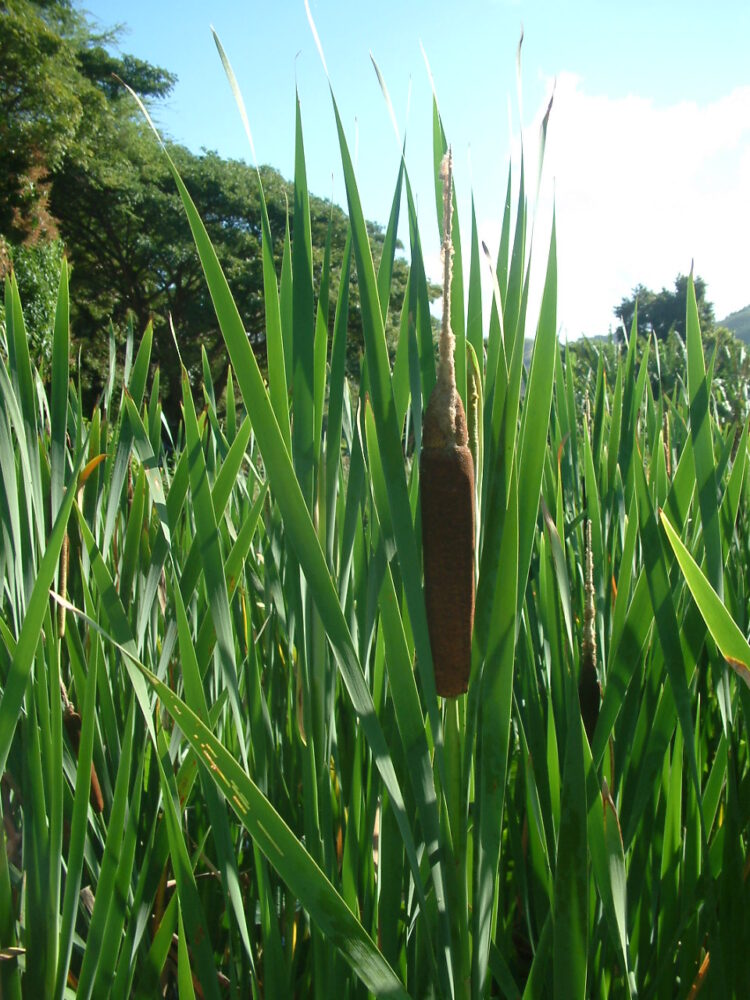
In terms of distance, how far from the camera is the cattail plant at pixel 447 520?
0.34 metres

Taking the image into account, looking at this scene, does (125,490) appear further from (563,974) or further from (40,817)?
(563,974)

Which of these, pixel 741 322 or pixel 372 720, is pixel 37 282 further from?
pixel 741 322

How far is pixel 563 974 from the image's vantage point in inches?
15.2

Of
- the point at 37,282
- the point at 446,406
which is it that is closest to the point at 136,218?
the point at 37,282

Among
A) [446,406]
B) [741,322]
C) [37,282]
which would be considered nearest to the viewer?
[446,406]

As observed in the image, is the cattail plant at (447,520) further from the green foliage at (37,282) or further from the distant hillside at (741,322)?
the distant hillside at (741,322)

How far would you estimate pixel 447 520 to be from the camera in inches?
13.5

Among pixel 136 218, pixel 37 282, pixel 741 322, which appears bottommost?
pixel 37 282

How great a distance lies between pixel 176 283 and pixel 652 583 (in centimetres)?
1887

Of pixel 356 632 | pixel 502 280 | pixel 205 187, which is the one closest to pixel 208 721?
pixel 356 632

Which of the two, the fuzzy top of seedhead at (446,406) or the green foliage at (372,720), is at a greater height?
the fuzzy top of seedhead at (446,406)

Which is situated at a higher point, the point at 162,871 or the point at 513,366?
the point at 513,366

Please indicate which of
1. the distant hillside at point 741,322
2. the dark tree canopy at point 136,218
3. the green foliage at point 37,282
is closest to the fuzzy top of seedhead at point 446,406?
the green foliage at point 37,282

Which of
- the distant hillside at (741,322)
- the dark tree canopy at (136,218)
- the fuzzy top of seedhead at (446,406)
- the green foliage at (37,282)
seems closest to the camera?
the fuzzy top of seedhead at (446,406)
